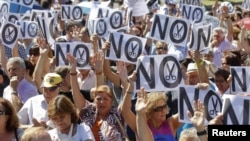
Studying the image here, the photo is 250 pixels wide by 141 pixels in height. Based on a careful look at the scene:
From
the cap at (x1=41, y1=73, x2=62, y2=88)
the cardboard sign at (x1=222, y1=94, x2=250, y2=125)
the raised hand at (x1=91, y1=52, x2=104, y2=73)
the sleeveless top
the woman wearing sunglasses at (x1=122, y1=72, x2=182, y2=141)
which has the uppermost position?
the raised hand at (x1=91, y1=52, x2=104, y2=73)

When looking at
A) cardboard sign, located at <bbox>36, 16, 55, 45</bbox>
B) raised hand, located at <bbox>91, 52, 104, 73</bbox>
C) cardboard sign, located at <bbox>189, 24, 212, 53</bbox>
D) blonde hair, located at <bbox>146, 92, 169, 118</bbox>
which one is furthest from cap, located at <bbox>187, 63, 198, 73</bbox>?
cardboard sign, located at <bbox>36, 16, 55, 45</bbox>

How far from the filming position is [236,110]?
6.57 metres

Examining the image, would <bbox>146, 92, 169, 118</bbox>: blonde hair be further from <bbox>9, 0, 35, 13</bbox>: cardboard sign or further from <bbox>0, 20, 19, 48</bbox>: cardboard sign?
<bbox>9, 0, 35, 13</bbox>: cardboard sign

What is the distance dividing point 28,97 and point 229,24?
477cm

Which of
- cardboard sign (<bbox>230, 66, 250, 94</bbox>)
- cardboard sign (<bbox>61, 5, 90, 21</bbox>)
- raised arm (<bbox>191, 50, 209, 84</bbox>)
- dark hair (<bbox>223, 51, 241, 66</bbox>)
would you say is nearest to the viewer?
cardboard sign (<bbox>230, 66, 250, 94</bbox>)

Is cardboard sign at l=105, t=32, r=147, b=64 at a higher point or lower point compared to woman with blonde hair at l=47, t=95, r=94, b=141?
higher

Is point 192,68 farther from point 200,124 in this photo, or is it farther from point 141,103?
point 200,124

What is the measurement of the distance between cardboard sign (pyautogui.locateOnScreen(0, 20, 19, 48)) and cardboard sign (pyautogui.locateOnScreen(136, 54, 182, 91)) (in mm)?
3082

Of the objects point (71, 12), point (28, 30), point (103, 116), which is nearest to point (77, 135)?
point (103, 116)

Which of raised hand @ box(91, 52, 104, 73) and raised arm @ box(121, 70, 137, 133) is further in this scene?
raised hand @ box(91, 52, 104, 73)

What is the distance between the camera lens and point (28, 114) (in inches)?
310

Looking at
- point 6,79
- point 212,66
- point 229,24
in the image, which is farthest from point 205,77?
point 229,24

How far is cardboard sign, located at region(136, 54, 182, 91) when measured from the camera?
333 inches

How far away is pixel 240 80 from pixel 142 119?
5.13 feet
